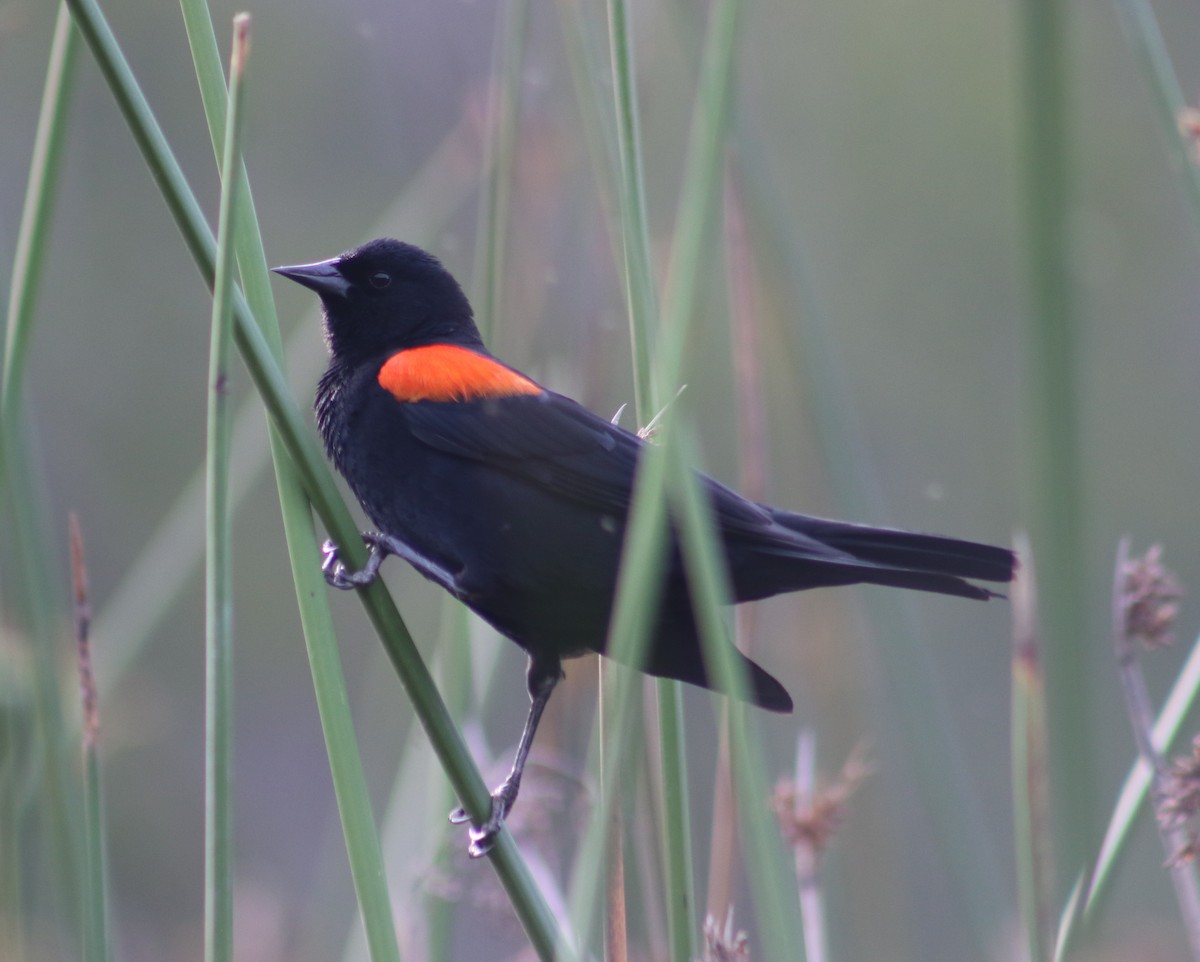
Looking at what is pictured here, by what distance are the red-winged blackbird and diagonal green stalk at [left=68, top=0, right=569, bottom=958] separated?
1.77 ft

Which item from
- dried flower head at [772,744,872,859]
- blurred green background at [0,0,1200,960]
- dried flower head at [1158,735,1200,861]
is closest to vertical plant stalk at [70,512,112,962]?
dried flower head at [772,744,872,859]

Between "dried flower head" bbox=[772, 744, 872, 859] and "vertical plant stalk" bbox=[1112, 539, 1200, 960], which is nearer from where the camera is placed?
"vertical plant stalk" bbox=[1112, 539, 1200, 960]

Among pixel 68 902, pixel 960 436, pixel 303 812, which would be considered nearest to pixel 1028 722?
pixel 68 902

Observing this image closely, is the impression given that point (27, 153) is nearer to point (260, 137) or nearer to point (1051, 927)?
point (260, 137)

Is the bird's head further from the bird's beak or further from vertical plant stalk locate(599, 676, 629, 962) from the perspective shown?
vertical plant stalk locate(599, 676, 629, 962)

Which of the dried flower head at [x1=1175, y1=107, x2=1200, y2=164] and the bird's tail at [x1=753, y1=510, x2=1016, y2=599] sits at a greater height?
the dried flower head at [x1=1175, y1=107, x2=1200, y2=164]

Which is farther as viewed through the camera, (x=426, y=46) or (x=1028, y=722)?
(x=426, y=46)

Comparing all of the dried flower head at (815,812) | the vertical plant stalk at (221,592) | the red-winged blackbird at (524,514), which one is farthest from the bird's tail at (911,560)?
the vertical plant stalk at (221,592)

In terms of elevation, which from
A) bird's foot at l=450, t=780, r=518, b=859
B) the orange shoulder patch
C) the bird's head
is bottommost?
bird's foot at l=450, t=780, r=518, b=859

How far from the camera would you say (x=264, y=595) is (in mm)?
9242

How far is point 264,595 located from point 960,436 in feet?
18.2

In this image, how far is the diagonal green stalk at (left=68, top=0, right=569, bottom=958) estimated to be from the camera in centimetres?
135

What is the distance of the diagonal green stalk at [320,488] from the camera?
1354 millimetres

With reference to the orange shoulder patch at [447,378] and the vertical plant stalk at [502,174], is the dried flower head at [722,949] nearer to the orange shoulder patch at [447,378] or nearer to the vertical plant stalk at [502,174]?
the vertical plant stalk at [502,174]
